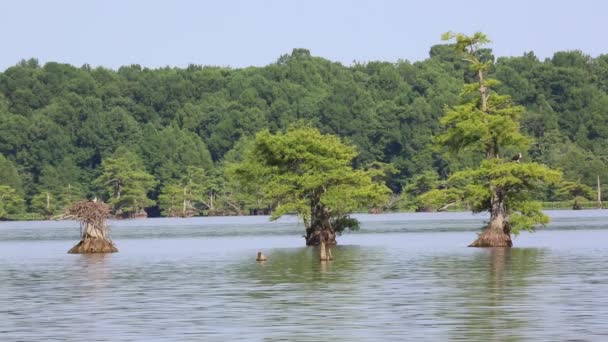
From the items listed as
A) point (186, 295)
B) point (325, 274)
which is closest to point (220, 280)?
point (325, 274)

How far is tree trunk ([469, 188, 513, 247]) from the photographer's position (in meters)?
83.0

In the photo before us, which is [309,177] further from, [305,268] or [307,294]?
[307,294]

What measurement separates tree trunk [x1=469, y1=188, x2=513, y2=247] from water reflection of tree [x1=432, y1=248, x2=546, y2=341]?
722 centimetres

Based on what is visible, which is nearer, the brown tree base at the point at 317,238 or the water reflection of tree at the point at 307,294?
the water reflection of tree at the point at 307,294

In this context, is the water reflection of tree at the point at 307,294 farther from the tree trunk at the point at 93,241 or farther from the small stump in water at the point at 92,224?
the tree trunk at the point at 93,241

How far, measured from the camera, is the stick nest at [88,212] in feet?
267

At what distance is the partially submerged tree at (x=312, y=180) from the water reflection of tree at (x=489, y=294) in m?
17.0

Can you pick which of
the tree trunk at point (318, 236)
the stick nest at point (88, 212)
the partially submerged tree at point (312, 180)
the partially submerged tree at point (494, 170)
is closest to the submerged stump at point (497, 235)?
the partially submerged tree at point (494, 170)

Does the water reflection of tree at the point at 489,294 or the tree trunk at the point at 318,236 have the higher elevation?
the tree trunk at the point at 318,236

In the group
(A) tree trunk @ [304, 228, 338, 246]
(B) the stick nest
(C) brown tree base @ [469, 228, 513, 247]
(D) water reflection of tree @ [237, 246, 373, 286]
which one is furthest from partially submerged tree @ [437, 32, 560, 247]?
(B) the stick nest

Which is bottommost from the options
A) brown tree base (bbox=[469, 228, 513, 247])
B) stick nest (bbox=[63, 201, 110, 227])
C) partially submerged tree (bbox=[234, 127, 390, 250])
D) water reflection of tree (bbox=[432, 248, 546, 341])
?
water reflection of tree (bbox=[432, 248, 546, 341])

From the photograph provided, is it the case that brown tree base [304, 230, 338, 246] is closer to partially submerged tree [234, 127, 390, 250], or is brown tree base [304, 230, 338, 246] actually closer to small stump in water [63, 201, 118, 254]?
partially submerged tree [234, 127, 390, 250]

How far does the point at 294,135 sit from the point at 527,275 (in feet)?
127

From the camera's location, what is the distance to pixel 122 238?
395 feet
